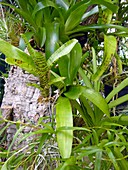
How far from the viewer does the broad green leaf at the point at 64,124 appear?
19.4 inches

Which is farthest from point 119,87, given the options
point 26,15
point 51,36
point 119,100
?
point 26,15

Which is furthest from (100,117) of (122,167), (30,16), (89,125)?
(30,16)

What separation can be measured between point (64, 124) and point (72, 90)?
10 centimetres

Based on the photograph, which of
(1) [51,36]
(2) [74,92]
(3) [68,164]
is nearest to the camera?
(3) [68,164]

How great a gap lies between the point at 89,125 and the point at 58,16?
36 cm

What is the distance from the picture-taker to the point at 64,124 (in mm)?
527

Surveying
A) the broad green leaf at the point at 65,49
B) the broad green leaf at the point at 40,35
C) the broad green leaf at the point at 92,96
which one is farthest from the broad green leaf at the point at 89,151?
the broad green leaf at the point at 40,35

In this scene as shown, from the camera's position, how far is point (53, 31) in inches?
28.0

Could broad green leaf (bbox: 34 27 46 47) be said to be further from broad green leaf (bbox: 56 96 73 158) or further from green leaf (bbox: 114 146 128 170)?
green leaf (bbox: 114 146 128 170)

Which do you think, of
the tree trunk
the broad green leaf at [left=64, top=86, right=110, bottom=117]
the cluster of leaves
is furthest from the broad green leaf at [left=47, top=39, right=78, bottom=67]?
the tree trunk

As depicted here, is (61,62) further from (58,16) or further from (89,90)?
(58,16)

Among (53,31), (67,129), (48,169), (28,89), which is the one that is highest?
(53,31)

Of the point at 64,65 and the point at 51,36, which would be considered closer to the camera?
the point at 64,65

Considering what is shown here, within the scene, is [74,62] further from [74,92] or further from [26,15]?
[26,15]
